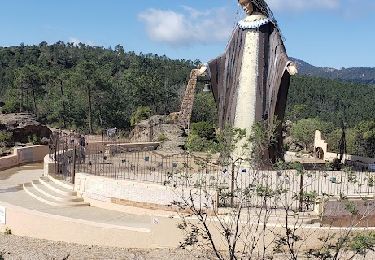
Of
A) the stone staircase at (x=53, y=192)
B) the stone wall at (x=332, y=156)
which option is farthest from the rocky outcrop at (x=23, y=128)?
the stone wall at (x=332, y=156)

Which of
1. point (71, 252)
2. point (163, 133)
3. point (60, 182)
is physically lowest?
point (71, 252)

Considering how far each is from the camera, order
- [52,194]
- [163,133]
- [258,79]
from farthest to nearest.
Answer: [163,133]
[258,79]
[52,194]

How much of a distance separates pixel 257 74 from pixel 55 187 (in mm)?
6952

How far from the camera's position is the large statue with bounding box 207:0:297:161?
51.6 ft

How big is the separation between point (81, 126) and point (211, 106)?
9672 mm

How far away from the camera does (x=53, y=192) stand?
15.6 m

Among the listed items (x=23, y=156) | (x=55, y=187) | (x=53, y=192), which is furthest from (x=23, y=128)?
(x=53, y=192)

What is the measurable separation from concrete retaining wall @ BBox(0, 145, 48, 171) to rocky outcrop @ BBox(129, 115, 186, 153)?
5.19m

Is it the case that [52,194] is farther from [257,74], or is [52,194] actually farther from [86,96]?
[86,96]

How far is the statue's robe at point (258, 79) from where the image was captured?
619 inches

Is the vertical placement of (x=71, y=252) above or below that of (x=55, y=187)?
below

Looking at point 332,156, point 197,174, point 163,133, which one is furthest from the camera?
point 163,133

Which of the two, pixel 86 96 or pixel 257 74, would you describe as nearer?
pixel 257 74

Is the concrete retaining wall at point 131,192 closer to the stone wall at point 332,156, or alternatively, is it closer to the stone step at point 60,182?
the stone step at point 60,182
